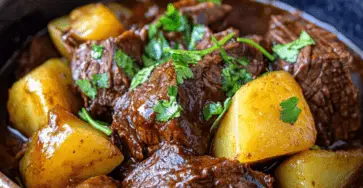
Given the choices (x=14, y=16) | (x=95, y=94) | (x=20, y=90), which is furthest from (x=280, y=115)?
(x=14, y=16)

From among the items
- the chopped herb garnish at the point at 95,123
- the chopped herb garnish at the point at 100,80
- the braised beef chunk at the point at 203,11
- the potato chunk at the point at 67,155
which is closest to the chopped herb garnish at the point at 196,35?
the braised beef chunk at the point at 203,11

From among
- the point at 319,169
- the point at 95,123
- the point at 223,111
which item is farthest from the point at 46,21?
the point at 319,169

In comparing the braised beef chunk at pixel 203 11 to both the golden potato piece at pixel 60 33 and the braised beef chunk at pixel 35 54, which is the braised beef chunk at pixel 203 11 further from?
the braised beef chunk at pixel 35 54

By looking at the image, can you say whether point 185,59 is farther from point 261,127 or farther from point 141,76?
point 261,127

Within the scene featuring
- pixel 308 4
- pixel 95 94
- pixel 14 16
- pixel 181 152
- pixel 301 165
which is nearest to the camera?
pixel 181 152

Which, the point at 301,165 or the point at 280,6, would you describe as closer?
the point at 301,165

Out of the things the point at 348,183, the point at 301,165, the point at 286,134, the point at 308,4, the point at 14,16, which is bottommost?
the point at 348,183

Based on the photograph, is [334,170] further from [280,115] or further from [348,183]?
[280,115]
